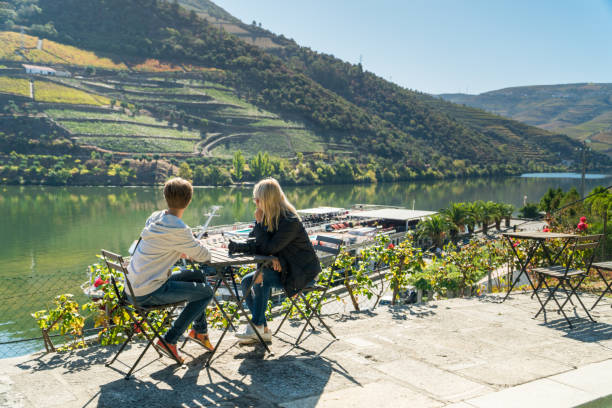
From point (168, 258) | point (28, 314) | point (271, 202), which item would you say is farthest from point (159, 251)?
point (28, 314)

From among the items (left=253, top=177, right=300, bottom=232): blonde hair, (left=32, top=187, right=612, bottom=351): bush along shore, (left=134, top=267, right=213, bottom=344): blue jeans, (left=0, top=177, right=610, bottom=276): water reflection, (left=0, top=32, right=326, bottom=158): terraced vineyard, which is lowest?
(left=0, top=177, right=610, bottom=276): water reflection

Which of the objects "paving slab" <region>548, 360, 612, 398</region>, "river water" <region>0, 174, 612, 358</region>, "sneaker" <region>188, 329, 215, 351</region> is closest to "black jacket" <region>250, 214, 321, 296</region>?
"sneaker" <region>188, 329, 215, 351</region>

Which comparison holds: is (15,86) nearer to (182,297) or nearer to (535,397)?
(182,297)

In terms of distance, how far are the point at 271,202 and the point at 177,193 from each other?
0.73 m

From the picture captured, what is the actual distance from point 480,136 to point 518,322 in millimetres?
153676

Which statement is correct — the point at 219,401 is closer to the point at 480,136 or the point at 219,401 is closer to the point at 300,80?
the point at 300,80

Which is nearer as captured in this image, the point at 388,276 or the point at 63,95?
the point at 388,276

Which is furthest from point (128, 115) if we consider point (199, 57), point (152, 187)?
point (199, 57)

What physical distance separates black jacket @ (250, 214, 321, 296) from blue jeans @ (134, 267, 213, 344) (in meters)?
0.54

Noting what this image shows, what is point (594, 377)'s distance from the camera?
3.13 metres

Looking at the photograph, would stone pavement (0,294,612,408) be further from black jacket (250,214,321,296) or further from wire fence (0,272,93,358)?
wire fence (0,272,93,358)

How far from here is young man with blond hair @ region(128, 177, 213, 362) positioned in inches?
124

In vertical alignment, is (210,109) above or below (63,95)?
above

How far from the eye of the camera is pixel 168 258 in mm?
3180
